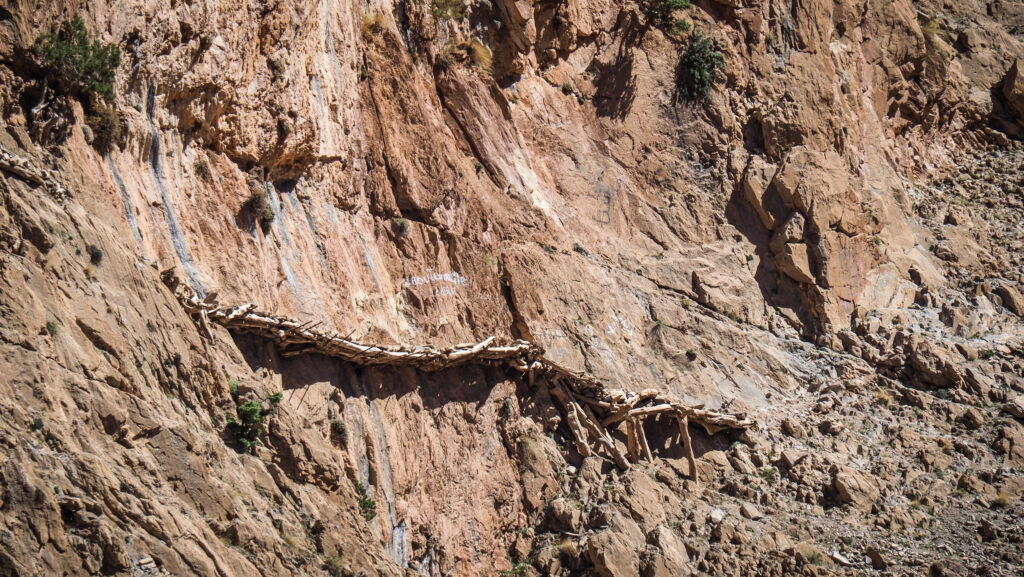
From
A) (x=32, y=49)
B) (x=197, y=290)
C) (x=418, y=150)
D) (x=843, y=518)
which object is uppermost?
(x=32, y=49)

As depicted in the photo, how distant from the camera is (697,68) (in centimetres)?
2797

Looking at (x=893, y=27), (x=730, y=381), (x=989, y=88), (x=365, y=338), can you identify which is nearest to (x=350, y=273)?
(x=365, y=338)

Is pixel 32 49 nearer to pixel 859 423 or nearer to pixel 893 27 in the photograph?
pixel 859 423

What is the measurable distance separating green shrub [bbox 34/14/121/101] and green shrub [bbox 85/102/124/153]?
24 cm

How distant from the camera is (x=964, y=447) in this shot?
21516mm

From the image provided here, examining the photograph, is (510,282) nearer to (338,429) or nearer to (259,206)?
(259,206)

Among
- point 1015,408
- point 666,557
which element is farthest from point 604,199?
point 666,557

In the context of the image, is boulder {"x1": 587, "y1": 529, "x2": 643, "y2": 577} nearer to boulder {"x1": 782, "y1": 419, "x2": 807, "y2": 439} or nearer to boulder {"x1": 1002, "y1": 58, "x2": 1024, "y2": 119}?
boulder {"x1": 782, "y1": 419, "x2": 807, "y2": 439}

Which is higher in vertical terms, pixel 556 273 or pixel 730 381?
pixel 556 273

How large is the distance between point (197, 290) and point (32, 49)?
423cm

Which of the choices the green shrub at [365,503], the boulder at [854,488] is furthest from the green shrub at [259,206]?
the boulder at [854,488]

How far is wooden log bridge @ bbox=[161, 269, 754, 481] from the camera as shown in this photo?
17.8 meters

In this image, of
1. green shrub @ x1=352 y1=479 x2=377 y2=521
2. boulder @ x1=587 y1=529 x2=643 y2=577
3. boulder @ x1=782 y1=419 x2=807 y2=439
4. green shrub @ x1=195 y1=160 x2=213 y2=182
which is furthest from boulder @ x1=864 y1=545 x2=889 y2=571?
green shrub @ x1=195 y1=160 x2=213 y2=182

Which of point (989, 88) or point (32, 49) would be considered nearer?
point (32, 49)
